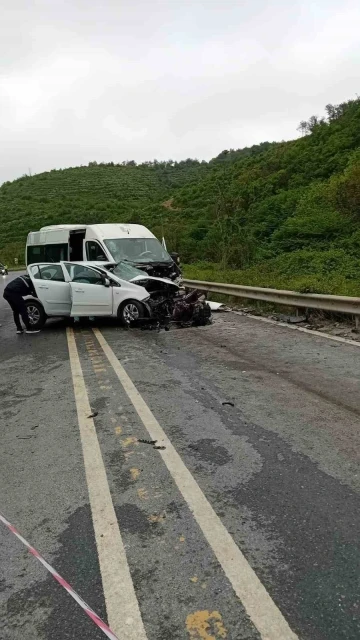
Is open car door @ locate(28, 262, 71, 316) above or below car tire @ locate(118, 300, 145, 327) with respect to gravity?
above

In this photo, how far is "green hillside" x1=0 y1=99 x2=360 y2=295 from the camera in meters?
18.2

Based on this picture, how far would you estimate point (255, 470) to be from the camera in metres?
3.60

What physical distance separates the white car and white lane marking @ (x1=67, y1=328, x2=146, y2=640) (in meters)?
6.16

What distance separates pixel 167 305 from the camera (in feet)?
35.6

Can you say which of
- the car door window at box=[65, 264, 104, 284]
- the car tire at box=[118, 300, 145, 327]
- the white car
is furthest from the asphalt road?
the car door window at box=[65, 264, 104, 284]

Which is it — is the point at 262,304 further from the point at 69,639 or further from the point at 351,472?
the point at 69,639

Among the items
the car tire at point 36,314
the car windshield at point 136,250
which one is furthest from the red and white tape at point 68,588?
the car windshield at point 136,250

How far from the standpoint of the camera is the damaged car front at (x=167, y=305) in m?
10.5

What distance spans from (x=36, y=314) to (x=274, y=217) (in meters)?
19.5

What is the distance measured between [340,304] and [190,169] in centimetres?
7417

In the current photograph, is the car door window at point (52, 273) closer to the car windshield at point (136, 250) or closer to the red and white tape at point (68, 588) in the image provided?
the car windshield at point (136, 250)

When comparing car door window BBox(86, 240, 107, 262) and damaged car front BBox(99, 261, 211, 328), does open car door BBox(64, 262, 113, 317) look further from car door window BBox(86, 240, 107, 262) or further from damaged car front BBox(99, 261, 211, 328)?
car door window BBox(86, 240, 107, 262)

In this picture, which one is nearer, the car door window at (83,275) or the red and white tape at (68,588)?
the red and white tape at (68,588)

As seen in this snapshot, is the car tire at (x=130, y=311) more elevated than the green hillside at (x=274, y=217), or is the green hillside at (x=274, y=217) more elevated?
the green hillside at (x=274, y=217)
